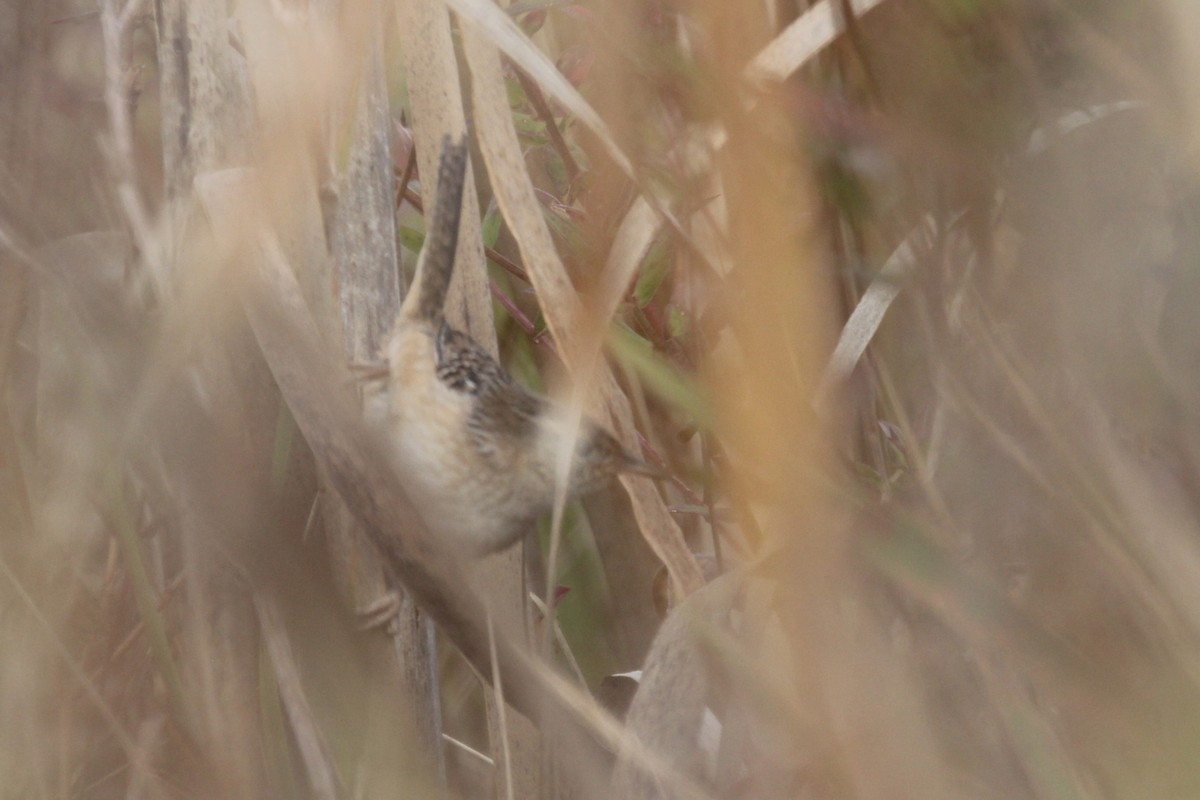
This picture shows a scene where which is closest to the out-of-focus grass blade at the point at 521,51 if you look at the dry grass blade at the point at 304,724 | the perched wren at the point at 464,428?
the perched wren at the point at 464,428

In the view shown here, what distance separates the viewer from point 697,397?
650mm

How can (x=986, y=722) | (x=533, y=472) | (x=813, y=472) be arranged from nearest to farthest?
(x=813, y=472) → (x=986, y=722) → (x=533, y=472)

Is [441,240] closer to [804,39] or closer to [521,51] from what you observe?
[521,51]


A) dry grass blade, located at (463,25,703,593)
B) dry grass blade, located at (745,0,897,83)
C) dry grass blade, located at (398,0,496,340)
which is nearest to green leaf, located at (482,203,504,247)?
dry grass blade, located at (398,0,496,340)

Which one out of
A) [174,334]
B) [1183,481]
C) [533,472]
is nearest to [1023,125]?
[1183,481]

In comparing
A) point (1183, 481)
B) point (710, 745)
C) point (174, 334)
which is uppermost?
point (174, 334)

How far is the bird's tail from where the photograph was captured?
89 centimetres

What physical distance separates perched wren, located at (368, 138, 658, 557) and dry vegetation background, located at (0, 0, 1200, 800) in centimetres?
8

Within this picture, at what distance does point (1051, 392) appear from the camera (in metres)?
0.55

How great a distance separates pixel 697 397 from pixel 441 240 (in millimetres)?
356

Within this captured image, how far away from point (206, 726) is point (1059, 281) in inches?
21.5

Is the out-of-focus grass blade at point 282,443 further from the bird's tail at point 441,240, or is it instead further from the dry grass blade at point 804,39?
the dry grass blade at point 804,39

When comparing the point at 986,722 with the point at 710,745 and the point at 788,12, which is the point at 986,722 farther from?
the point at 788,12

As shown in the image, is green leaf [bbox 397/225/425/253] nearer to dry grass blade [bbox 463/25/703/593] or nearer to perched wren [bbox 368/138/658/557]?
perched wren [bbox 368/138/658/557]
